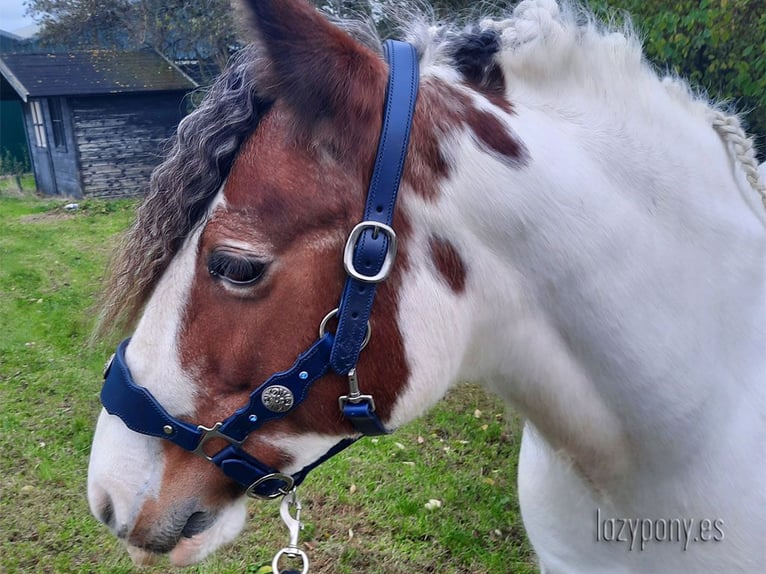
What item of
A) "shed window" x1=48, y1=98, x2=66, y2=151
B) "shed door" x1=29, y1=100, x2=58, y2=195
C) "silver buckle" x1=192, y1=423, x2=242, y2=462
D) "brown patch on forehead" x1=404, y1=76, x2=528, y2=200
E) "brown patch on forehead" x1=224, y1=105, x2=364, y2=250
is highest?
"brown patch on forehead" x1=404, y1=76, x2=528, y2=200

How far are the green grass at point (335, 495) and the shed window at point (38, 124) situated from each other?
40.4 ft

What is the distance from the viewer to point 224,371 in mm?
1200

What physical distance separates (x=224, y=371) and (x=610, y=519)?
3.14 ft

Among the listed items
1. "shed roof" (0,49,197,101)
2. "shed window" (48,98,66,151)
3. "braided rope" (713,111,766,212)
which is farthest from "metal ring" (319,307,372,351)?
"shed window" (48,98,66,151)

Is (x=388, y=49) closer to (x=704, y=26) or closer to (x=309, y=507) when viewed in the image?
Answer: (x=309, y=507)

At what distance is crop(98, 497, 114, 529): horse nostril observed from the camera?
130 cm

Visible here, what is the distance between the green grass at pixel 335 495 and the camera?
10.1 ft

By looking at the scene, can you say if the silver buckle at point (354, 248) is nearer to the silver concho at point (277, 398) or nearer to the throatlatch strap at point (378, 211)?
the throatlatch strap at point (378, 211)

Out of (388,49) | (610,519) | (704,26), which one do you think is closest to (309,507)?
(610,519)

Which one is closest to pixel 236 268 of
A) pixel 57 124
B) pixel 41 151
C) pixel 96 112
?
pixel 96 112

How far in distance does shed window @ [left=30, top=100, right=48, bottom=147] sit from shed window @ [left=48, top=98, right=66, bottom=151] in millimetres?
504

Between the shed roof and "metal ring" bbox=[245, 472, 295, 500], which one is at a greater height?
"metal ring" bbox=[245, 472, 295, 500]

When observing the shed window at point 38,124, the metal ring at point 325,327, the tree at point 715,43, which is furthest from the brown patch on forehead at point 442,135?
the shed window at point 38,124

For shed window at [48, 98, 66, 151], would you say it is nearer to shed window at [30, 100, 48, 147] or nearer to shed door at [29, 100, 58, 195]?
shed door at [29, 100, 58, 195]
